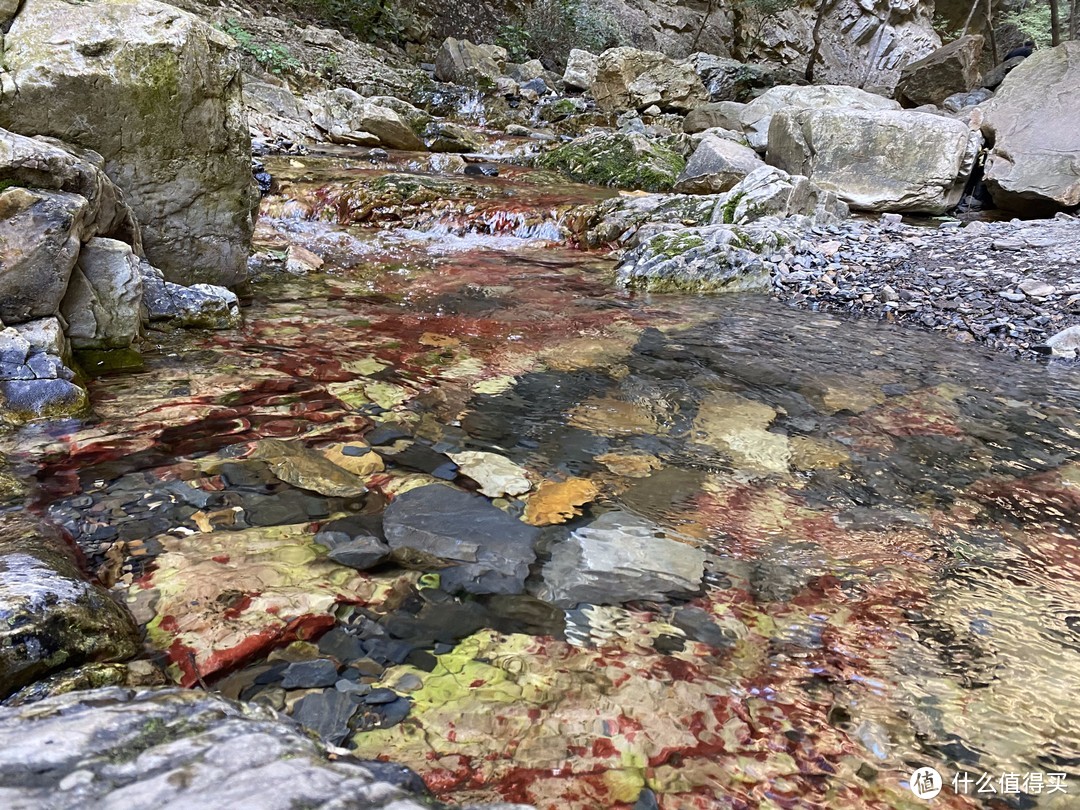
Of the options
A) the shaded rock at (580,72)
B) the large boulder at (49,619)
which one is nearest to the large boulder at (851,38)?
the shaded rock at (580,72)

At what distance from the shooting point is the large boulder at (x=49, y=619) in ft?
4.17

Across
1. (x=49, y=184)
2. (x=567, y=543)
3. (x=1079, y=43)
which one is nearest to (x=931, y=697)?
(x=567, y=543)

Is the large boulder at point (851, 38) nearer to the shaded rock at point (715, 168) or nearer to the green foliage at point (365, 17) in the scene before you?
the green foliage at point (365, 17)

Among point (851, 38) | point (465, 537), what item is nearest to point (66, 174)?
point (465, 537)

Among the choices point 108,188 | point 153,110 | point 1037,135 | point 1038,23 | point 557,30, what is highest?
point 1038,23

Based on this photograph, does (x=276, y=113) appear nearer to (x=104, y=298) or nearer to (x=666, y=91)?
(x=666, y=91)

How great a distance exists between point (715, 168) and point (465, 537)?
8612 mm

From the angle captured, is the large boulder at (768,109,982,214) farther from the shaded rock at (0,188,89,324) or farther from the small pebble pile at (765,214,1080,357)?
the shaded rock at (0,188,89,324)

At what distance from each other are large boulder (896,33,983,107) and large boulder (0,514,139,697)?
17540mm

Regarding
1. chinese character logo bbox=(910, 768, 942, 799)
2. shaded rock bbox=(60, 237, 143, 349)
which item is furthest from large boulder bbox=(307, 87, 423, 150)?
chinese character logo bbox=(910, 768, 942, 799)

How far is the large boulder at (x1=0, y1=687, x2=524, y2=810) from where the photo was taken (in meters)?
0.79

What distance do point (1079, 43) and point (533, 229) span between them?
799cm

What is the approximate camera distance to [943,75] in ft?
47.0

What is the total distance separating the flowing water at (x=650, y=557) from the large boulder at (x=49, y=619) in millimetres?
130
